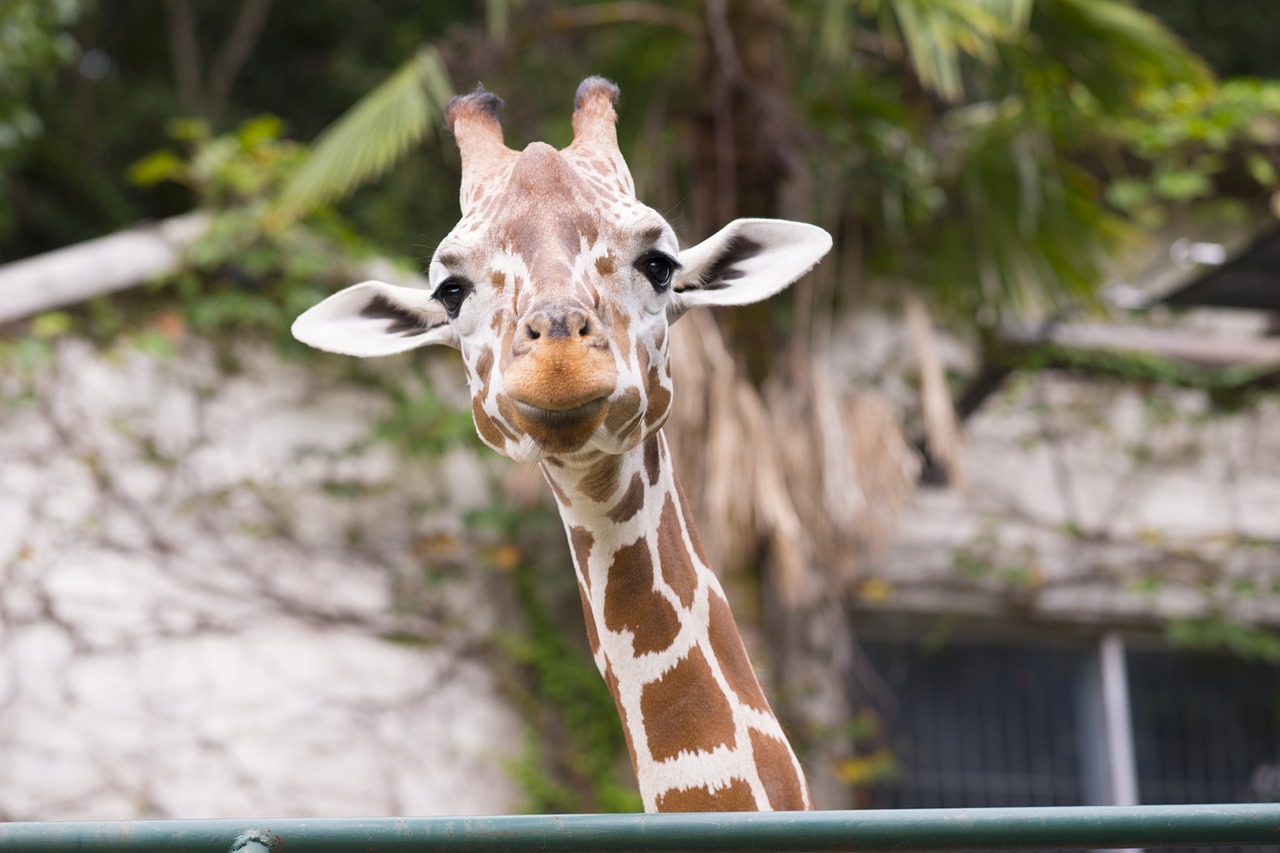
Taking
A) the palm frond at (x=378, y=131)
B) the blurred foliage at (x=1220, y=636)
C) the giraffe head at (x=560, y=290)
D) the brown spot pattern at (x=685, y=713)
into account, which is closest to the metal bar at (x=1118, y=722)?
the blurred foliage at (x=1220, y=636)

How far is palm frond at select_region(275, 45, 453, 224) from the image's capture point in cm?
480

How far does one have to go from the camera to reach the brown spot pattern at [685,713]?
6.51ft

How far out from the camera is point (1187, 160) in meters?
6.59

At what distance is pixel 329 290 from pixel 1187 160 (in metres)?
3.98

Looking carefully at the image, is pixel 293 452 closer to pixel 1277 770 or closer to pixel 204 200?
pixel 204 200

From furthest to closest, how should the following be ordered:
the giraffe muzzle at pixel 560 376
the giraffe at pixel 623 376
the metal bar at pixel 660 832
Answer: the giraffe at pixel 623 376 → the giraffe muzzle at pixel 560 376 → the metal bar at pixel 660 832

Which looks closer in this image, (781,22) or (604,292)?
(604,292)

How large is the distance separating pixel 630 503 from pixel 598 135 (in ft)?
1.99

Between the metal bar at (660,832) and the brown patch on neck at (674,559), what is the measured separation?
72cm

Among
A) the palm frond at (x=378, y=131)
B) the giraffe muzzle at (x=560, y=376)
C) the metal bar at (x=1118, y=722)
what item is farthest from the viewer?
the metal bar at (x=1118, y=722)

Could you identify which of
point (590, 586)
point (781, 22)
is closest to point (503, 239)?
point (590, 586)

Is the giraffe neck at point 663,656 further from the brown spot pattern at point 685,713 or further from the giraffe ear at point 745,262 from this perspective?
the giraffe ear at point 745,262

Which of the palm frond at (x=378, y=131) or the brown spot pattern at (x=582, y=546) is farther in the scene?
the palm frond at (x=378, y=131)

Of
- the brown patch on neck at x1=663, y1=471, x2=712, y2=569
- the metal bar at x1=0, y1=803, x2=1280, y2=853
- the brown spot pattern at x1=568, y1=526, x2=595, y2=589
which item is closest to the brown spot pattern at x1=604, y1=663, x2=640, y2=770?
the brown spot pattern at x1=568, y1=526, x2=595, y2=589
